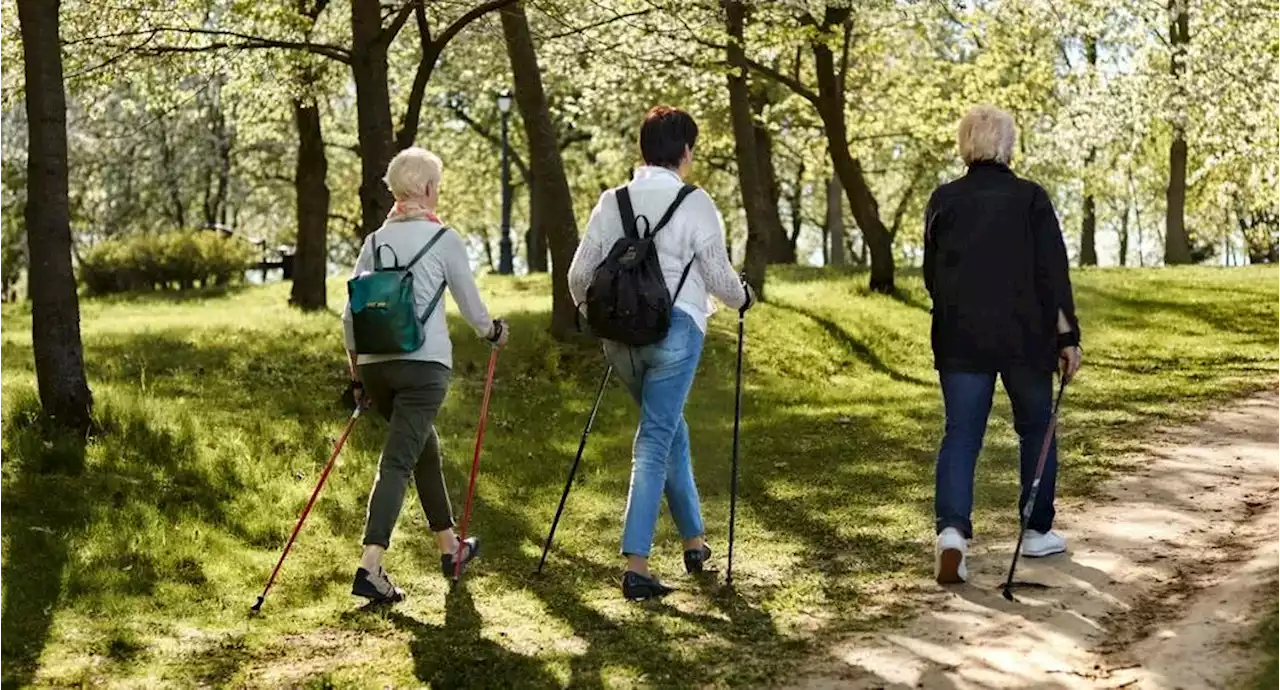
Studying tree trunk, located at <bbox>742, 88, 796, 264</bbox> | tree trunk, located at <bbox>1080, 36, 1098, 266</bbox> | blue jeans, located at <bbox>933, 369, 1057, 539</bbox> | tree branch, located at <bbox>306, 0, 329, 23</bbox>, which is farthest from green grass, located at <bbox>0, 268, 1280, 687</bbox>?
tree trunk, located at <bbox>1080, 36, 1098, 266</bbox>

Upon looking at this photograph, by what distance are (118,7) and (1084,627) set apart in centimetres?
1052

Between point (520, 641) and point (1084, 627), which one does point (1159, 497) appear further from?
point (520, 641)

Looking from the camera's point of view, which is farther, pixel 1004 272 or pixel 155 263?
pixel 155 263

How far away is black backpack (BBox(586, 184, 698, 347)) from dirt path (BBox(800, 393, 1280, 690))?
5.24 ft

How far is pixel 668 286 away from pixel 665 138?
688mm

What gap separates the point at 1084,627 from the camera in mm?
5984

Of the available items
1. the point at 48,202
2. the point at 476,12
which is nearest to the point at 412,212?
the point at 48,202

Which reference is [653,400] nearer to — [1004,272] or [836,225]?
[1004,272]

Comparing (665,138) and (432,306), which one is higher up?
(665,138)

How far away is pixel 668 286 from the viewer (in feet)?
21.6

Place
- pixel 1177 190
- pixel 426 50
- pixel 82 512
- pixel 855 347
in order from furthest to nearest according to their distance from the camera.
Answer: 1. pixel 1177 190
2. pixel 855 347
3. pixel 426 50
4. pixel 82 512

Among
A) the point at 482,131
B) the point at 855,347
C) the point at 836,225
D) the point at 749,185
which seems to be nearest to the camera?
the point at 855,347

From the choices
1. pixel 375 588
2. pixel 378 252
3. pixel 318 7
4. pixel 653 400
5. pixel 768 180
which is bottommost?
pixel 375 588

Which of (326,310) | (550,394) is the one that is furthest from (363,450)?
(326,310)
